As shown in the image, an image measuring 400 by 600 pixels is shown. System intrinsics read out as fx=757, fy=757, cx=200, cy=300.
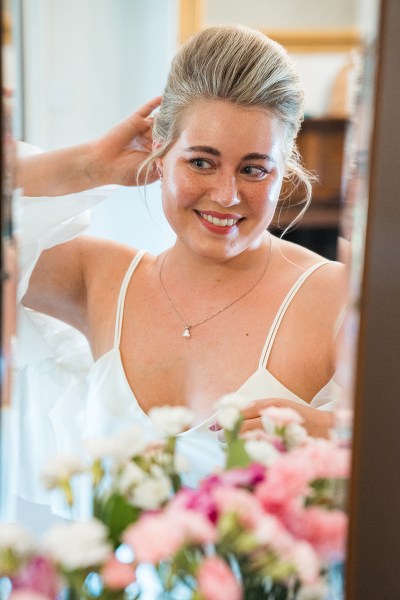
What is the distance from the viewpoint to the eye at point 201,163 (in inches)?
27.3

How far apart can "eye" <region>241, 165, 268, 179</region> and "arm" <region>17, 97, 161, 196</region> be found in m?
0.11

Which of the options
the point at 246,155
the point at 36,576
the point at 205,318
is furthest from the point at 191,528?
the point at 246,155

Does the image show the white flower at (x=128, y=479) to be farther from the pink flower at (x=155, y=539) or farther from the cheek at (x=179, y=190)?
the cheek at (x=179, y=190)

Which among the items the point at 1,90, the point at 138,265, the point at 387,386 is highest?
the point at 1,90

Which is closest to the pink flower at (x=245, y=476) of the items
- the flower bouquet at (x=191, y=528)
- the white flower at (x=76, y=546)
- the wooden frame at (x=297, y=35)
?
the flower bouquet at (x=191, y=528)

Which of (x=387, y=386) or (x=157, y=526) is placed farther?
(x=387, y=386)

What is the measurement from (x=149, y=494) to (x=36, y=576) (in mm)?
99

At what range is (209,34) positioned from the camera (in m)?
0.68

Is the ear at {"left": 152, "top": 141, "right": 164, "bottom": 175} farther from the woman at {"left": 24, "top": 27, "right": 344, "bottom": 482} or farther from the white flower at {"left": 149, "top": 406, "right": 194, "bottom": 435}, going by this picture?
the white flower at {"left": 149, "top": 406, "right": 194, "bottom": 435}

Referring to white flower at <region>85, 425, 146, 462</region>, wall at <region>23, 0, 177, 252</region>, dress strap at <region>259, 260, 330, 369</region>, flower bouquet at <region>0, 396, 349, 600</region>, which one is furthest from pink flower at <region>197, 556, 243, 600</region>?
wall at <region>23, 0, 177, 252</region>

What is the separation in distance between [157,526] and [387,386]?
0.33 metres

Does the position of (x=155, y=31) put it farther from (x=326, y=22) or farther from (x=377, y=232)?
(x=377, y=232)

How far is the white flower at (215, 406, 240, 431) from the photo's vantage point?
2.08 ft

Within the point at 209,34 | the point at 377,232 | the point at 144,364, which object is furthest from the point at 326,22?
the point at 144,364
